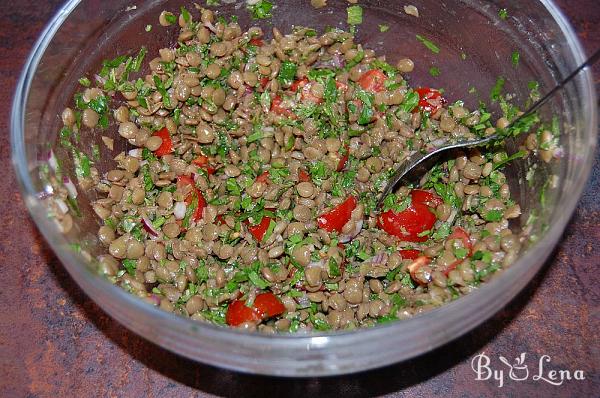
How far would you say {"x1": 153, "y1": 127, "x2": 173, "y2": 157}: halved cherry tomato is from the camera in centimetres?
220

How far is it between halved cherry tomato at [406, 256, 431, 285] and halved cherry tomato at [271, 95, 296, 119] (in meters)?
0.63

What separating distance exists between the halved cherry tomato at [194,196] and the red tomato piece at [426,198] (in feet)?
2.19

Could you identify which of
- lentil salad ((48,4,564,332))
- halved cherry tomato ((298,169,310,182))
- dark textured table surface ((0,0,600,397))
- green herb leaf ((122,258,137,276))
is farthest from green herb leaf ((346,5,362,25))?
green herb leaf ((122,258,137,276))

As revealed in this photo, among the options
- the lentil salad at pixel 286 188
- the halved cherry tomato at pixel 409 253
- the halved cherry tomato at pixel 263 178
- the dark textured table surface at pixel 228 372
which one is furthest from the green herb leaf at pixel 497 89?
the halved cherry tomato at pixel 263 178

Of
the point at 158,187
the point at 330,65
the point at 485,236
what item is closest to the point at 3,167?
A: the point at 158,187

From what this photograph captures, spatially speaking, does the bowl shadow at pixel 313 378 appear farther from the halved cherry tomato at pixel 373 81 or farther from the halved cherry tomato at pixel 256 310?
the halved cherry tomato at pixel 373 81

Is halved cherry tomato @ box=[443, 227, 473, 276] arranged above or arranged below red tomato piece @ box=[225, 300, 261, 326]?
above

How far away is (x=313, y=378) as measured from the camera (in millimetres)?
1964

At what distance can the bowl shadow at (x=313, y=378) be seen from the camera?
195 centimetres

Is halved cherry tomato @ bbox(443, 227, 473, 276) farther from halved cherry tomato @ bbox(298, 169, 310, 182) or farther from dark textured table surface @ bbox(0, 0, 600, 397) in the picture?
halved cherry tomato @ bbox(298, 169, 310, 182)

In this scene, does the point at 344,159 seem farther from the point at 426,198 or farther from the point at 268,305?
the point at 268,305

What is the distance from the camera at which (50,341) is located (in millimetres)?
2062

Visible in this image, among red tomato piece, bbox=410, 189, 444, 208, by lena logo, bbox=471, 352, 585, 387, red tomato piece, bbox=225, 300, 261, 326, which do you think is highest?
red tomato piece, bbox=410, 189, 444, 208

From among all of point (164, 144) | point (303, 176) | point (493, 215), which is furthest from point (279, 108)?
point (493, 215)
